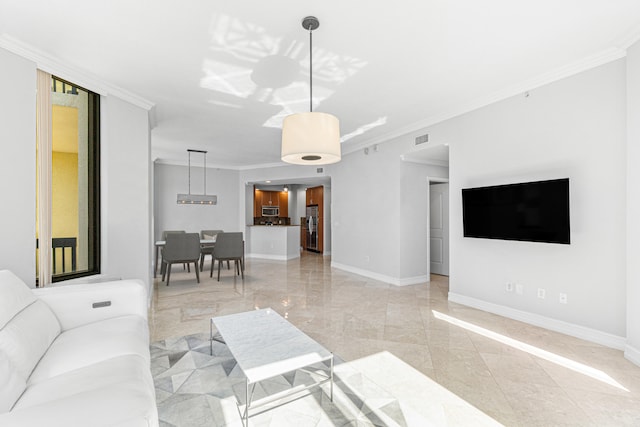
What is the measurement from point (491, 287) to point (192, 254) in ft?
16.4

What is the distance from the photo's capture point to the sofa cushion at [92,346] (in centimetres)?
162

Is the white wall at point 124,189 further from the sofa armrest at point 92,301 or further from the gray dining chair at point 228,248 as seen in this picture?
the gray dining chair at point 228,248

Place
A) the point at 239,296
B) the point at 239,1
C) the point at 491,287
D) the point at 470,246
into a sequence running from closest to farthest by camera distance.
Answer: the point at 239,1
the point at 491,287
the point at 470,246
the point at 239,296

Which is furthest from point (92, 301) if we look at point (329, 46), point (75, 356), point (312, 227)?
point (312, 227)

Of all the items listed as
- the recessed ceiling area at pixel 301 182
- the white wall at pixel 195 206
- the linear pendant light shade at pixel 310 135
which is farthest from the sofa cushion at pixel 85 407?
the white wall at pixel 195 206

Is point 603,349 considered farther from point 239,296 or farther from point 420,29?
point 239,296

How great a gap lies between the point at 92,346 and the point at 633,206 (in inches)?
167

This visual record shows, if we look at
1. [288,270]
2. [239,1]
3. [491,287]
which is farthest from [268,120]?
[491,287]

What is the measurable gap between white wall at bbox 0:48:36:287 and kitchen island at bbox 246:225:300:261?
6216mm

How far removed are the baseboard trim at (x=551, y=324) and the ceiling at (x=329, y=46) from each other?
265 cm

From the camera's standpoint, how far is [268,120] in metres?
4.86

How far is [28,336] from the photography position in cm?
169

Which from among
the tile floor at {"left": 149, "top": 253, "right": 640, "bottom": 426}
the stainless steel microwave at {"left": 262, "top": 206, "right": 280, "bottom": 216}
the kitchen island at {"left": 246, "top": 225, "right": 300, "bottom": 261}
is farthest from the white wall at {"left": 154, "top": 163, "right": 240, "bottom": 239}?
the tile floor at {"left": 149, "top": 253, "right": 640, "bottom": 426}

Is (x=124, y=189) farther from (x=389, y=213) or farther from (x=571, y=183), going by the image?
(x=571, y=183)
